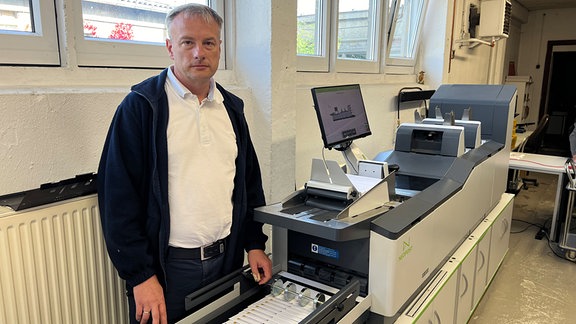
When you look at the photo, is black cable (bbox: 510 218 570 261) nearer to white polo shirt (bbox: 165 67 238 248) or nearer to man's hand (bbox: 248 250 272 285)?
man's hand (bbox: 248 250 272 285)

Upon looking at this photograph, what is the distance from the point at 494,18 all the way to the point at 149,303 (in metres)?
4.58

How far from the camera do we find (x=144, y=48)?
173 centimetres

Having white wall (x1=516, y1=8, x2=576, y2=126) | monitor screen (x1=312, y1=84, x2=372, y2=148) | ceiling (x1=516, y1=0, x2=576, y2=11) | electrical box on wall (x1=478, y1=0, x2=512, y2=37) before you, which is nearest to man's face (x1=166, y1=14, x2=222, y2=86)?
monitor screen (x1=312, y1=84, x2=372, y2=148)

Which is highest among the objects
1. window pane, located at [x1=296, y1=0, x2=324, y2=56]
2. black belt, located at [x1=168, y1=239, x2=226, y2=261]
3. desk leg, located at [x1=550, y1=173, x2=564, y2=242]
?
window pane, located at [x1=296, y1=0, x2=324, y2=56]

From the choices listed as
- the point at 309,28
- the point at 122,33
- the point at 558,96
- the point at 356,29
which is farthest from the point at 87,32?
the point at 558,96

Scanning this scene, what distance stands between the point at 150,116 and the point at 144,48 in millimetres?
675

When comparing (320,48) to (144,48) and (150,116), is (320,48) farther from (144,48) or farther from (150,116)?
(150,116)

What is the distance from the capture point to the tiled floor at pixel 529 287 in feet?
7.80

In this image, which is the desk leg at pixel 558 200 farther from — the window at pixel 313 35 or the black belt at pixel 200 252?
the black belt at pixel 200 252

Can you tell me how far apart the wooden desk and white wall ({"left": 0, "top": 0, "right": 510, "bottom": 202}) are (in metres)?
1.03

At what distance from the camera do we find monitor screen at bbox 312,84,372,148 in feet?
4.71

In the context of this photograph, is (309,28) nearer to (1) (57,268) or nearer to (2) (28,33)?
(2) (28,33)

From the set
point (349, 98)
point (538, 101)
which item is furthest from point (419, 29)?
point (538, 101)

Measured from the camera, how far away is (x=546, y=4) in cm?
681
